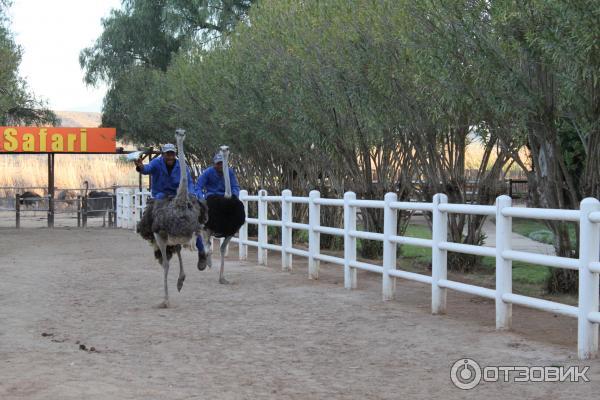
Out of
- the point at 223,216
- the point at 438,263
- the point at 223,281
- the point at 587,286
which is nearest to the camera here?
the point at 587,286

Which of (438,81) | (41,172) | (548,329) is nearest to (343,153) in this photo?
(438,81)

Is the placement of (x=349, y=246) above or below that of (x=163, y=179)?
below

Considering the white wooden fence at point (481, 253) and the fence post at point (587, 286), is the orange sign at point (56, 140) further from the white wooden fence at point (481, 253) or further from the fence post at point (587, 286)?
the fence post at point (587, 286)

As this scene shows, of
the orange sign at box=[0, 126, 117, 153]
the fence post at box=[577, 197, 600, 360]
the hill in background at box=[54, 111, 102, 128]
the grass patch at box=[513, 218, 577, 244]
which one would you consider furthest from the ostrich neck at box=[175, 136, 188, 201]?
the hill in background at box=[54, 111, 102, 128]

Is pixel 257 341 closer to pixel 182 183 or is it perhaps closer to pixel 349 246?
pixel 182 183

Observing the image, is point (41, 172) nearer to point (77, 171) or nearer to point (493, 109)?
point (77, 171)

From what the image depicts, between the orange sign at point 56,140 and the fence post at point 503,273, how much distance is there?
94.9 feet

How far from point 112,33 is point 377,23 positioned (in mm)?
29356

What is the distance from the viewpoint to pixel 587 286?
839 centimetres

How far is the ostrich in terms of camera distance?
11680 millimetres

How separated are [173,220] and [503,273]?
13.0 feet

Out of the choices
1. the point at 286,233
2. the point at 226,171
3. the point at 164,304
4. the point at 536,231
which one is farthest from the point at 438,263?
the point at 536,231

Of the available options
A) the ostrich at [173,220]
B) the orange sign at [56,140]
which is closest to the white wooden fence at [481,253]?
the ostrich at [173,220]

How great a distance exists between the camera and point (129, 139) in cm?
4362
